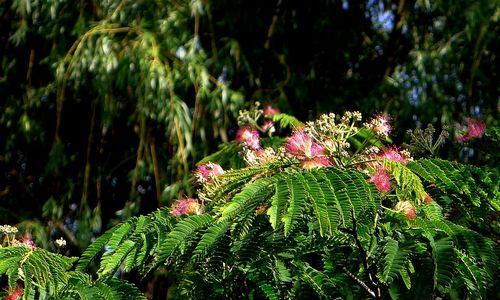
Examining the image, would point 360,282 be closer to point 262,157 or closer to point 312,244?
point 312,244

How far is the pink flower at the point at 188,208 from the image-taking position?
235 centimetres

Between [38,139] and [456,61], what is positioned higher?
[456,61]

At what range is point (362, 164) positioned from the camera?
86.9 inches

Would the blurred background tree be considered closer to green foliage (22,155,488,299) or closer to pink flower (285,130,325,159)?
green foliage (22,155,488,299)

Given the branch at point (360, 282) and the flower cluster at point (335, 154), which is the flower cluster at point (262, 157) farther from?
the branch at point (360, 282)

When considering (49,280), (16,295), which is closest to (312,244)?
(49,280)

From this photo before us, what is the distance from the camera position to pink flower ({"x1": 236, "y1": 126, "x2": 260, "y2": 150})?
2842 mm

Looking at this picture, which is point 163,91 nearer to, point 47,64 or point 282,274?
point 47,64

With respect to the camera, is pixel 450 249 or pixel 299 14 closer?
pixel 450 249

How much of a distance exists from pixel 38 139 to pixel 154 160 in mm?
902

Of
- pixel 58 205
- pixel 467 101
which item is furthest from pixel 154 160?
pixel 467 101

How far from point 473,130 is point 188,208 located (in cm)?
105

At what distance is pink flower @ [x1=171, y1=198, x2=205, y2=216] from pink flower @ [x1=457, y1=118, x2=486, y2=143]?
1.00 meters

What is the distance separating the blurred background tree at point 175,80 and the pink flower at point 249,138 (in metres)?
1.38
